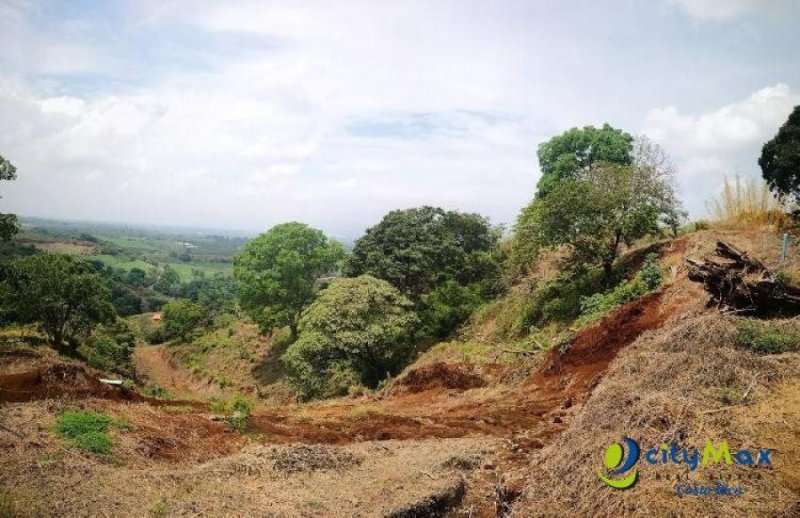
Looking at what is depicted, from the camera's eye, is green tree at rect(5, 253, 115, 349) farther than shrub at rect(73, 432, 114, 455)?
Yes

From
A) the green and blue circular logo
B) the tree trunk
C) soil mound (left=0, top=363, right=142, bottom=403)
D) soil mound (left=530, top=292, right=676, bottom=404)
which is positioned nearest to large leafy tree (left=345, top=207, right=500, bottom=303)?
the tree trunk

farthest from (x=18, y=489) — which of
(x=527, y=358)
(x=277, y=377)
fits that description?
(x=277, y=377)

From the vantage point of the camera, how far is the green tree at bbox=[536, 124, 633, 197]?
1066 inches

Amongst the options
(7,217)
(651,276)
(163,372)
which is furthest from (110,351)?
(651,276)

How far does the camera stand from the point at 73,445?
7.66m

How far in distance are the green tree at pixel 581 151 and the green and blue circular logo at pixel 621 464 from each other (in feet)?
72.6

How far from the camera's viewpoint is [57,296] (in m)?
26.0

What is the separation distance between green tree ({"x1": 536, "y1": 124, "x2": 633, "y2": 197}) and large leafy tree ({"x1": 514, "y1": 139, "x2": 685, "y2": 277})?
7.05m

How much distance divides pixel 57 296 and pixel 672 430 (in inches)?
1116

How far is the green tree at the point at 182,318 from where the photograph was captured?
4197 cm

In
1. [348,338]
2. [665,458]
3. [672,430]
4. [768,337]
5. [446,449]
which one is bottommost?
[348,338]
